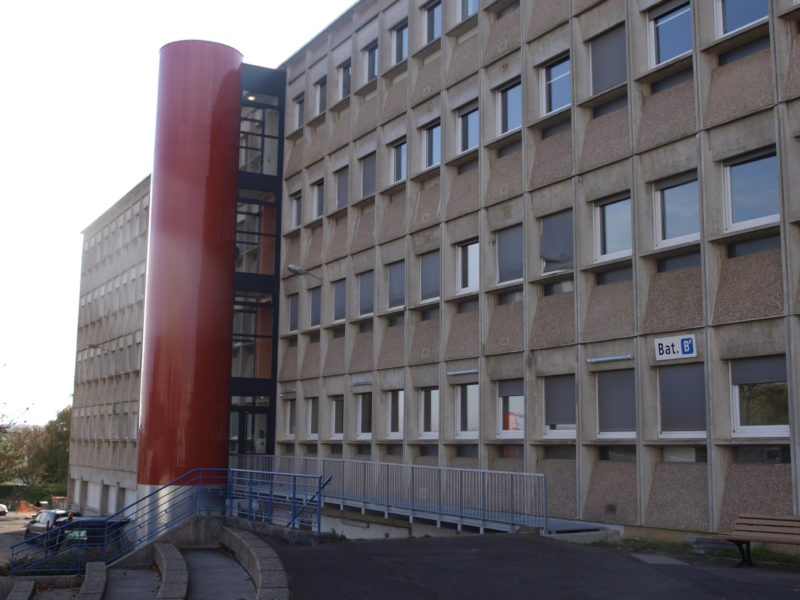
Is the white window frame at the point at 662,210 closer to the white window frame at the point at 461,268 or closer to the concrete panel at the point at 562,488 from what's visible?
the concrete panel at the point at 562,488

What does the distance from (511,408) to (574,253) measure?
161 inches

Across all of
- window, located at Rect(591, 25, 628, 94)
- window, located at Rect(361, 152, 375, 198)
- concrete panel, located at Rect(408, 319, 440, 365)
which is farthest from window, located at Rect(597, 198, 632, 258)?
window, located at Rect(361, 152, 375, 198)

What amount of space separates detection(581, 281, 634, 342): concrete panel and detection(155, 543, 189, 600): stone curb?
9071 millimetres

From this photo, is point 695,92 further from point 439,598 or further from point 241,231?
point 241,231

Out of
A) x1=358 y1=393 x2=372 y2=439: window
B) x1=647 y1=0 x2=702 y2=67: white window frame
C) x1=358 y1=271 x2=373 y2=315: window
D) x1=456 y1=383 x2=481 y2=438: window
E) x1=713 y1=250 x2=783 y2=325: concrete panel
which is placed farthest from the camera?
x1=358 y1=271 x2=373 y2=315: window

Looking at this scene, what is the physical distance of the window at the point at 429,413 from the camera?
24.4 meters

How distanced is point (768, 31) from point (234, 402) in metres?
23.2

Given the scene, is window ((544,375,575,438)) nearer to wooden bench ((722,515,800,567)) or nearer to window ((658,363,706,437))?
window ((658,363,706,437))

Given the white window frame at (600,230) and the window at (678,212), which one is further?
the white window frame at (600,230)

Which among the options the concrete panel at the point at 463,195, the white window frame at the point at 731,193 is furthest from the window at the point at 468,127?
the white window frame at the point at 731,193

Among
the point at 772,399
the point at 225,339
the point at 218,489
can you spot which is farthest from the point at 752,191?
the point at 225,339

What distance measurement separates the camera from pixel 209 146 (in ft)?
105

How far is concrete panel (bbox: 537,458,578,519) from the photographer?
1891 cm

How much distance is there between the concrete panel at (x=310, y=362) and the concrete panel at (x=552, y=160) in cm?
1206
